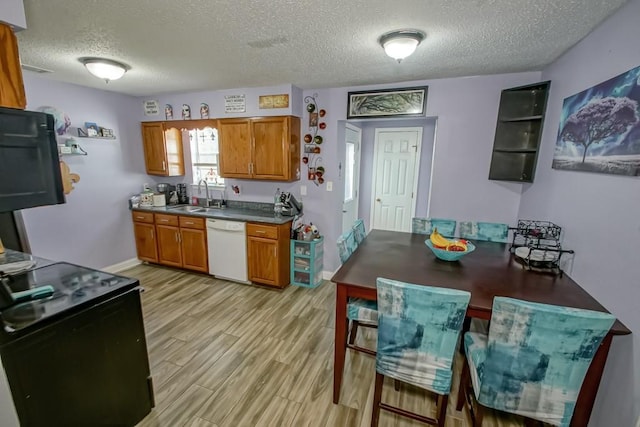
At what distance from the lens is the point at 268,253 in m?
3.33

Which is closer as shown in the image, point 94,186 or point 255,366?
point 255,366

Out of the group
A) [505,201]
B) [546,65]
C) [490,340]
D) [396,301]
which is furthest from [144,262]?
[546,65]

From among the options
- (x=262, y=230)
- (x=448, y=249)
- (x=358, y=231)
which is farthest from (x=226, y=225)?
(x=448, y=249)

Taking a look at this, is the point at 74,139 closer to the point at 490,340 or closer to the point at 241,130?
the point at 241,130

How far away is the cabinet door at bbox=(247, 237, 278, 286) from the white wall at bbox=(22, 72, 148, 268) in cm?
210

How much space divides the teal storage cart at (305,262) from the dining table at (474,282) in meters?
1.25

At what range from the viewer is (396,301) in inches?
54.7

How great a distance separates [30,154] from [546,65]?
12.2 feet

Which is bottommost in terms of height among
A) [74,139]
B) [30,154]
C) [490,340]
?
[490,340]

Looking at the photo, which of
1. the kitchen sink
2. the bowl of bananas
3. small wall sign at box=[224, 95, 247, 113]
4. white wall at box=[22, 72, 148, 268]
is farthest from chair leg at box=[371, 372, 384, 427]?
white wall at box=[22, 72, 148, 268]

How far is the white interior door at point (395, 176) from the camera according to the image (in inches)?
173

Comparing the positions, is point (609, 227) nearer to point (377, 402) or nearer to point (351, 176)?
point (377, 402)

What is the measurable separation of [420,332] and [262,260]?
7.65 ft

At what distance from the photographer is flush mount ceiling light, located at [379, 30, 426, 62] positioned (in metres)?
1.86
